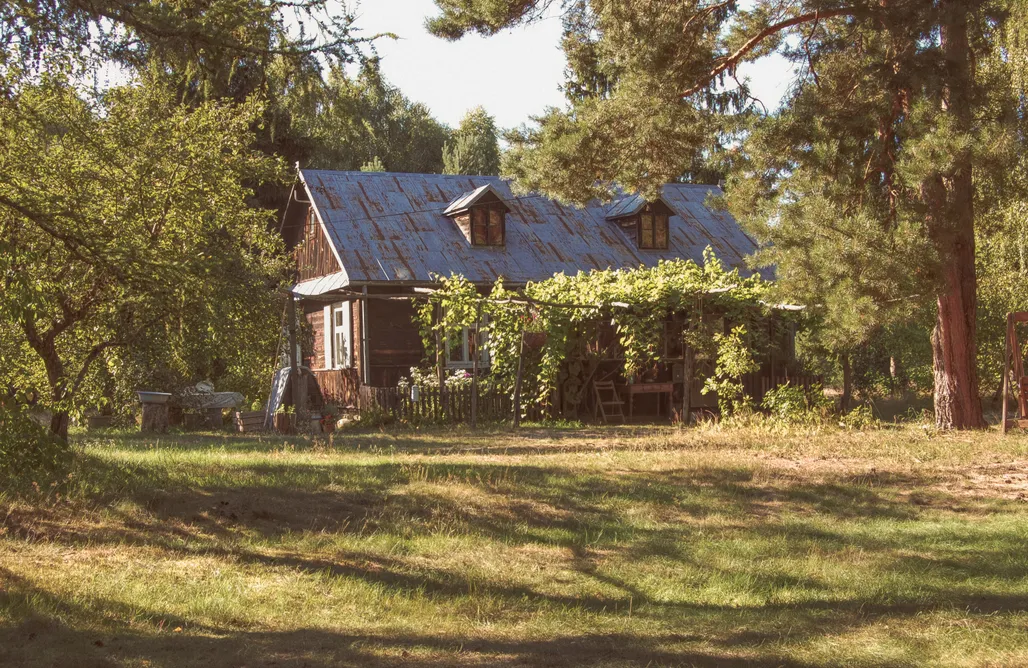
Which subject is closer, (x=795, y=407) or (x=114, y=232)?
(x=114, y=232)

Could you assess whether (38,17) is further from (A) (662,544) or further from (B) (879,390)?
(B) (879,390)

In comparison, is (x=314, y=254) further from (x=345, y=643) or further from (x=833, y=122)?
(x=345, y=643)

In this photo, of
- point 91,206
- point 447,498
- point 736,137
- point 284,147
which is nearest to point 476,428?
point 736,137

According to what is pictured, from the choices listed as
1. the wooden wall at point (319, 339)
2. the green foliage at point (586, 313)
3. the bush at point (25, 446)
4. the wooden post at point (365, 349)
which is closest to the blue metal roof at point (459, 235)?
the wooden post at point (365, 349)

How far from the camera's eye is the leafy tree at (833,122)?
13891 mm

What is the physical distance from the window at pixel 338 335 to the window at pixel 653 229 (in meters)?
8.39

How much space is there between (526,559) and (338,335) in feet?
62.9

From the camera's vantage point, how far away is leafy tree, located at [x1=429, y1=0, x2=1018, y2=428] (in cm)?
1389

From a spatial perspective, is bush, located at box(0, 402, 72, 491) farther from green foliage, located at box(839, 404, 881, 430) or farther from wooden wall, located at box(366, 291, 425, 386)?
wooden wall, located at box(366, 291, 425, 386)

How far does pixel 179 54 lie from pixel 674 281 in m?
14.0

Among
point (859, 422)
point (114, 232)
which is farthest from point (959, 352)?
point (114, 232)

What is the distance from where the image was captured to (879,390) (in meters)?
29.4

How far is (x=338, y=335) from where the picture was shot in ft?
92.1

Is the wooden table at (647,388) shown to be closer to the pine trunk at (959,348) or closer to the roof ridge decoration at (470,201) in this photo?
the roof ridge decoration at (470,201)
